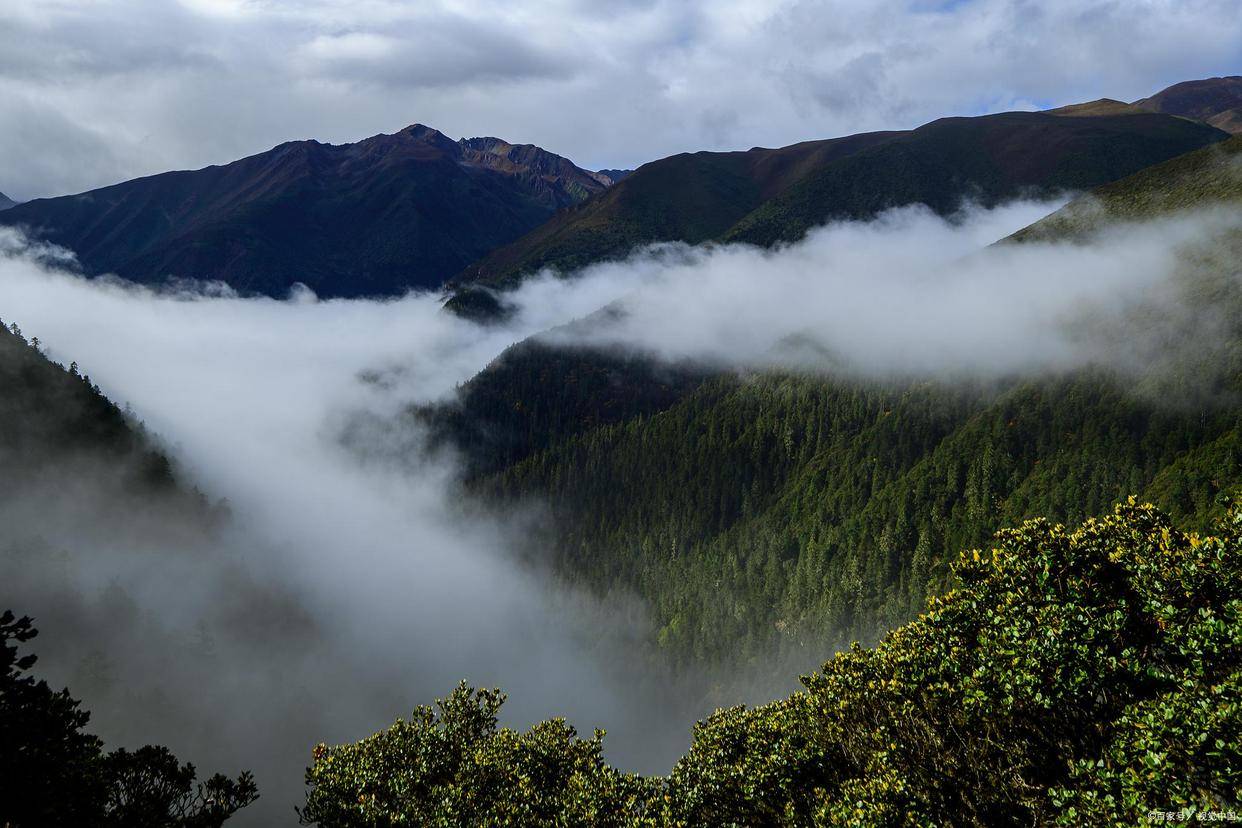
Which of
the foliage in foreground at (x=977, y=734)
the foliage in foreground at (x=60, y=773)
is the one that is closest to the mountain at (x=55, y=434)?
the foliage in foreground at (x=60, y=773)

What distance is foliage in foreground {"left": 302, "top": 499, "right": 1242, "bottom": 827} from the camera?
22.3m

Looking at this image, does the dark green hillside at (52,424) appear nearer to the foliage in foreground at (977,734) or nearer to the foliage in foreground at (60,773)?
the foliage in foreground at (60,773)

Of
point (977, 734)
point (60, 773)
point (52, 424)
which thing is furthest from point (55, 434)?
point (977, 734)

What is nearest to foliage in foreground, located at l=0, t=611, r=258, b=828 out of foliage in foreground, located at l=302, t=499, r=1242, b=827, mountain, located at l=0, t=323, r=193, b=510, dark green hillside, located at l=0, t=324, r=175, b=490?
foliage in foreground, located at l=302, t=499, r=1242, b=827

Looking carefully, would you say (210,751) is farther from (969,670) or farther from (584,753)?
(969,670)

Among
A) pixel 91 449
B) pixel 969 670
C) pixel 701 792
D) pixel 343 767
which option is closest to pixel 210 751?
pixel 91 449

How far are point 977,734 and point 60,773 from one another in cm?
3966

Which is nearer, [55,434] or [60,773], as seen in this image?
[60,773]

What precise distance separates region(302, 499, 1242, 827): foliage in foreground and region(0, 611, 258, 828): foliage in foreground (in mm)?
7417

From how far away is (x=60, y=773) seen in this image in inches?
1095

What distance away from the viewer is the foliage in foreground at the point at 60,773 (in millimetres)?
26250

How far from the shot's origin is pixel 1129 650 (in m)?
25.1

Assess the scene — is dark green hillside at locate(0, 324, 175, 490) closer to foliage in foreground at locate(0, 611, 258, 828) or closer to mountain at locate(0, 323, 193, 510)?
mountain at locate(0, 323, 193, 510)

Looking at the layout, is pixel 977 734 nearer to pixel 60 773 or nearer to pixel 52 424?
pixel 60 773
